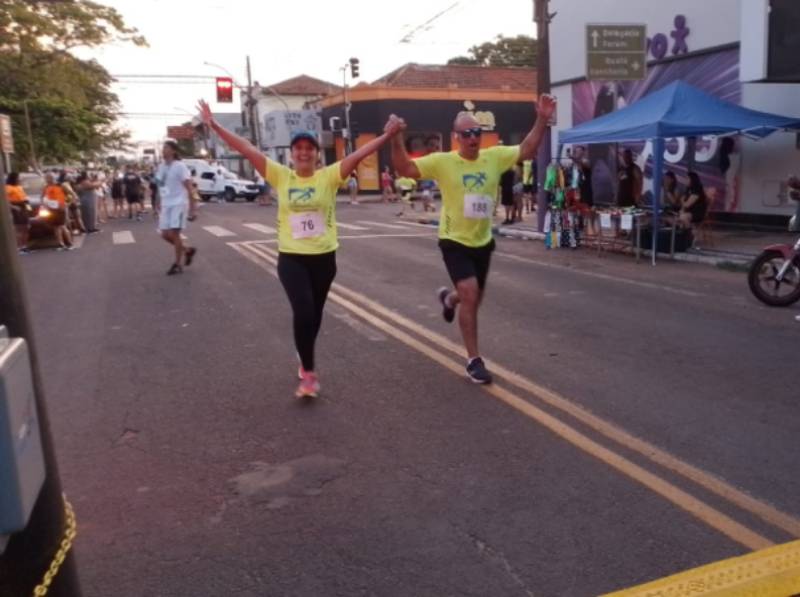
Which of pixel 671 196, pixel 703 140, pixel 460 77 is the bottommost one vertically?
pixel 671 196

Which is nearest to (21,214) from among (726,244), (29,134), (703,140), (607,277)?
(607,277)

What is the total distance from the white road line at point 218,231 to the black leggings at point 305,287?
46.0ft

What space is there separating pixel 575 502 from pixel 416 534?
0.82m

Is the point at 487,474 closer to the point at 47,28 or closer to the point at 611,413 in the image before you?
the point at 611,413

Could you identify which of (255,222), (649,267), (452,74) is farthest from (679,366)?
(452,74)

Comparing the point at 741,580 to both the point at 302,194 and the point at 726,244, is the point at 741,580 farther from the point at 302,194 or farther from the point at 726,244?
the point at 726,244

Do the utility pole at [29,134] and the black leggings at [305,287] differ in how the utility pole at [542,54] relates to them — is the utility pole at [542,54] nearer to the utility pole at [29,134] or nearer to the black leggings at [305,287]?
the black leggings at [305,287]

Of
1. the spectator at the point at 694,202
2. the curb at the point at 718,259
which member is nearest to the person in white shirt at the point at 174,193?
the curb at the point at 718,259

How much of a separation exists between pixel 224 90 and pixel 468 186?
33423 millimetres

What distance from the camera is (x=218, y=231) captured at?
67.1 ft

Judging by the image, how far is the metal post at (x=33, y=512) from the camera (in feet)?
7.22

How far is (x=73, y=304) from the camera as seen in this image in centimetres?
993

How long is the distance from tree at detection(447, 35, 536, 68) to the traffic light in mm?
31294

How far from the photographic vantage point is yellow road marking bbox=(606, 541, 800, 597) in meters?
2.47
